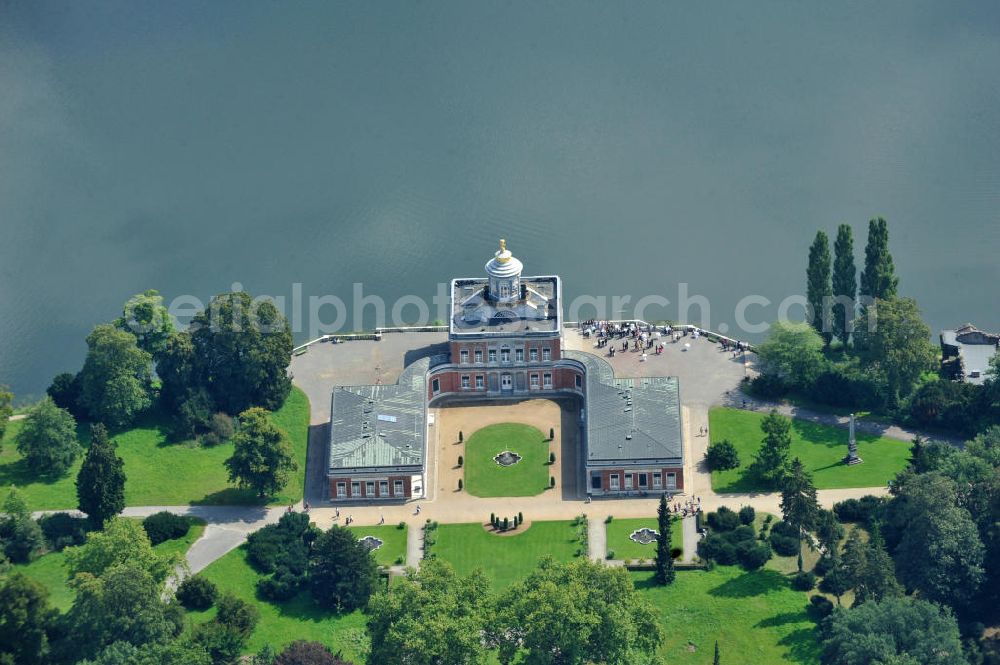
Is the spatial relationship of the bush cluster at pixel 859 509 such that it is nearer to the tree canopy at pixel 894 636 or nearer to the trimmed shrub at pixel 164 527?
the tree canopy at pixel 894 636

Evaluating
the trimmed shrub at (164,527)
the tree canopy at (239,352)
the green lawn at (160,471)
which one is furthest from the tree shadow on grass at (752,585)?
the tree canopy at (239,352)

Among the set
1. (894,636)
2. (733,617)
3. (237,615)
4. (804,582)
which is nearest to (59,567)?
(237,615)

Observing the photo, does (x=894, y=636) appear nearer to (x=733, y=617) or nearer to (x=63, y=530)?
(x=733, y=617)

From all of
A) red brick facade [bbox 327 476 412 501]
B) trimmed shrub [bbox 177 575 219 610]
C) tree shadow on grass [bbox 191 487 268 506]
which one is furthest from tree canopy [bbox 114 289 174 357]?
trimmed shrub [bbox 177 575 219 610]

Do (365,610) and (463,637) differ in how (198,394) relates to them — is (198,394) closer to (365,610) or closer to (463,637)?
(365,610)

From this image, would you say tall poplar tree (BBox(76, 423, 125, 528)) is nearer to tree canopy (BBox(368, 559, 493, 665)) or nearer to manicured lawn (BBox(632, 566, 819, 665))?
tree canopy (BBox(368, 559, 493, 665))

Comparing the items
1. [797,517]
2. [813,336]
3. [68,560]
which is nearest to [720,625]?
[797,517]
